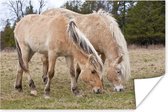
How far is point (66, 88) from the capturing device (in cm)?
348

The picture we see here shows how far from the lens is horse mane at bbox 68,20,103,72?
337cm

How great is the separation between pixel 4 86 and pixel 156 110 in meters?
0.96

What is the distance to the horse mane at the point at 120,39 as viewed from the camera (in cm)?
341

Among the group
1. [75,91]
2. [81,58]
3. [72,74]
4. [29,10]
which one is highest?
[29,10]

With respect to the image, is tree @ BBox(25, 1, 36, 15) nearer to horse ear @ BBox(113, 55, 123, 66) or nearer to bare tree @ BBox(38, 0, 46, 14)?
bare tree @ BBox(38, 0, 46, 14)

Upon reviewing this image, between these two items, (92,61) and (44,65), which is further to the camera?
(44,65)

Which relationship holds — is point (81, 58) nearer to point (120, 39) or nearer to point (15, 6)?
point (120, 39)

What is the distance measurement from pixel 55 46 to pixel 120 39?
409mm

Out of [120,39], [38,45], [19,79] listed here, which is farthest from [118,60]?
[19,79]

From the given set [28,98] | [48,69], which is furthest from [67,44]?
[28,98]

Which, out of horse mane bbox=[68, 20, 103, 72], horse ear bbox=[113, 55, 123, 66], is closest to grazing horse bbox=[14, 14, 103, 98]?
horse mane bbox=[68, 20, 103, 72]

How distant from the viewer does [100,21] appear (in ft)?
11.7

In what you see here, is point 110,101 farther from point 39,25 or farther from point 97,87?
point 39,25

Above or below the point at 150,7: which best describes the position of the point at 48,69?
below
